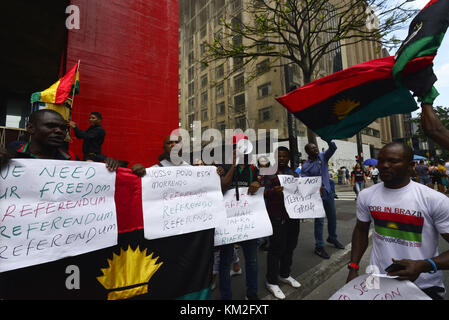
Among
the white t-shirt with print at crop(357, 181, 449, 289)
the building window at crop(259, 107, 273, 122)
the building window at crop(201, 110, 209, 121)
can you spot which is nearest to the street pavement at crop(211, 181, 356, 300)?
the white t-shirt with print at crop(357, 181, 449, 289)

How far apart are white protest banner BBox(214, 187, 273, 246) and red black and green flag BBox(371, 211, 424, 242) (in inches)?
53.6

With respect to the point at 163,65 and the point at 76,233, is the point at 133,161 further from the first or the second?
the point at 76,233

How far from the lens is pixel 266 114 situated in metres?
25.0

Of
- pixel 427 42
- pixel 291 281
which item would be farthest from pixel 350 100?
pixel 291 281

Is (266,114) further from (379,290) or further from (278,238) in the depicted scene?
(379,290)

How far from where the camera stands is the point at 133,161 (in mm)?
5332

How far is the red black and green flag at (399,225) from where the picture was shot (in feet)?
5.09

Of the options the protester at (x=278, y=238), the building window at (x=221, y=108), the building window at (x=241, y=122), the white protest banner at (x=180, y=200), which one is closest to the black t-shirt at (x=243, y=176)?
the white protest banner at (x=180, y=200)

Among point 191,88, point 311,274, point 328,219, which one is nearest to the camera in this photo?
point 311,274

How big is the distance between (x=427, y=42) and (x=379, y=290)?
1.93 m

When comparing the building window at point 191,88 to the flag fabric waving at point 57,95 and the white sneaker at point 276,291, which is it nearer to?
the flag fabric waving at point 57,95

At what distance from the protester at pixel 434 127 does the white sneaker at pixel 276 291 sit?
7.86ft

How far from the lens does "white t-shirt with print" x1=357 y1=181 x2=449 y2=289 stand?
152 centimetres
